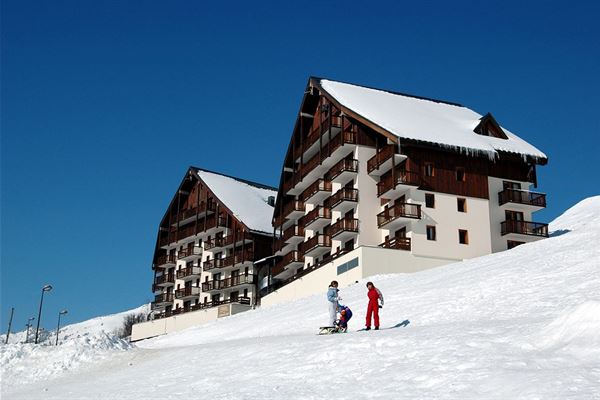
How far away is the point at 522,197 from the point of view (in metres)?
48.4

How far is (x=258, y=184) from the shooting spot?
262ft

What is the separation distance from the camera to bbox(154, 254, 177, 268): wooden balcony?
253ft

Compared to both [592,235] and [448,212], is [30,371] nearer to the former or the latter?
[592,235]

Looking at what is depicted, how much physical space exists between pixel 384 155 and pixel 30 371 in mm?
29900

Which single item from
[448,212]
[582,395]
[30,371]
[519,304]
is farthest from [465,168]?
[582,395]

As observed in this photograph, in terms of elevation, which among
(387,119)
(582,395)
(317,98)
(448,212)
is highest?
(317,98)

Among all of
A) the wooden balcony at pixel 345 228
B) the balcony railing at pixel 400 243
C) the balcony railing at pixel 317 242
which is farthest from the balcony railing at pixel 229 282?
the balcony railing at pixel 400 243

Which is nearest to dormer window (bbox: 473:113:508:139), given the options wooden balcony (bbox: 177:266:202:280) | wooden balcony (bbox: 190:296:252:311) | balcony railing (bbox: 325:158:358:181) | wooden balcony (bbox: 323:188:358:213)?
balcony railing (bbox: 325:158:358:181)

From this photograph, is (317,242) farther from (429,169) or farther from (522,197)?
(522,197)

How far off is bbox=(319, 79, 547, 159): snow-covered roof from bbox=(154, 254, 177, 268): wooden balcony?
30371 millimetres

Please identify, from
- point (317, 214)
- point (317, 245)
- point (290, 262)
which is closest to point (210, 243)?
point (290, 262)

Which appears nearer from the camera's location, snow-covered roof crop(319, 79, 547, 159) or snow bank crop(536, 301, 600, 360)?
snow bank crop(536, 301, 600, 360)

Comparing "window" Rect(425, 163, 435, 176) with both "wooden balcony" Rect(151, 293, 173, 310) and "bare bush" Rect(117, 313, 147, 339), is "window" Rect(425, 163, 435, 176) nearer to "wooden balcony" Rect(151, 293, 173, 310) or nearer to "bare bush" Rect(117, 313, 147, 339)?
"wooden balcony" Rect(151, 293, 173, 310)

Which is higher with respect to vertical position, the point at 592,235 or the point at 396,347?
the point at 592,235
